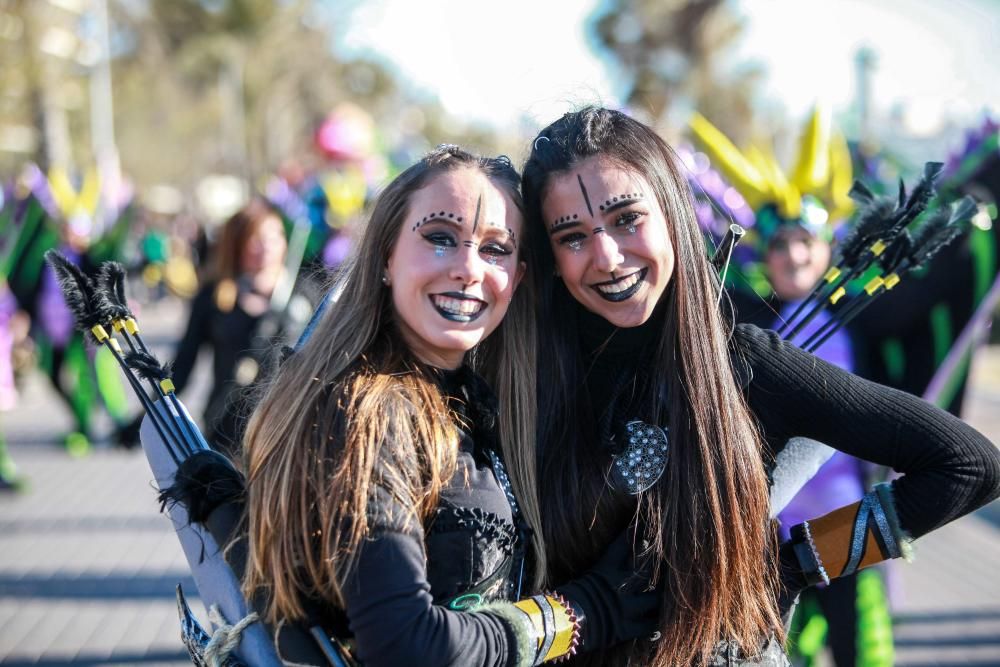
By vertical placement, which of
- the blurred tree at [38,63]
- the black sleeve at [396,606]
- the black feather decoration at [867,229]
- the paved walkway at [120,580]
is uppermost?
the blurred tree at [38,63]

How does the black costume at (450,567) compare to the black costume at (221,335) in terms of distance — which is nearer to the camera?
the black costume at (450,567)

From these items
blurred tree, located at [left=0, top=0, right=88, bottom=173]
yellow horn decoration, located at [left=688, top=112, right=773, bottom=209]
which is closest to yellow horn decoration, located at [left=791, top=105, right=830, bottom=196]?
yellow horn decoration, located at [left=688, top=112, right=773, bottom=209]

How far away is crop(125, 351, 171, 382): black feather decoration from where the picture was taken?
1.90 meters

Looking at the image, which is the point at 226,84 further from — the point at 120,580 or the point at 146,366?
the point at 146,366

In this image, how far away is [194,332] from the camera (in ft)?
14.0

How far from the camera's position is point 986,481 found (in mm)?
1718

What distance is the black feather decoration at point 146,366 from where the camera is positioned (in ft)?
6.23

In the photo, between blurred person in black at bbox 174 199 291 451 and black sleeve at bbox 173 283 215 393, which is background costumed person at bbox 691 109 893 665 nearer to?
blurred person in black at bbox 174 199 291 451

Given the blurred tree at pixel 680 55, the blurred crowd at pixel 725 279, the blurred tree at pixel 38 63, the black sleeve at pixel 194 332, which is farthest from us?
the blurred tree at pixel 680 55

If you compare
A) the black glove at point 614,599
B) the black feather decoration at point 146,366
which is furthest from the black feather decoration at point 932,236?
the black feather decoration at point 146,366

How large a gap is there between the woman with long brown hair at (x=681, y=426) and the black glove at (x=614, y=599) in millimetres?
32

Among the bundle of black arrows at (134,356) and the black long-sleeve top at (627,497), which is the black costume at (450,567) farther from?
the bundle of black arrows at (134,356)

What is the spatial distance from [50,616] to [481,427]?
332cm

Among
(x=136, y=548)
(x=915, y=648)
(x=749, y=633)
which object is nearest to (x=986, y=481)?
(x=749, y=633)
